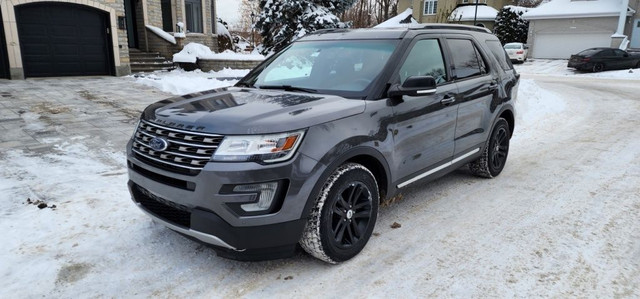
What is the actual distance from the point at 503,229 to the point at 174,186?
2863mm

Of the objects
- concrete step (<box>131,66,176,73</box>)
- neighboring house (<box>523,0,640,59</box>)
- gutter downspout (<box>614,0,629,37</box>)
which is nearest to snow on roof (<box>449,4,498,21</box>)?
neighboring house (<box>523,0,640,59</box>)

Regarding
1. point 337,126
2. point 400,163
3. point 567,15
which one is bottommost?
point 400,163

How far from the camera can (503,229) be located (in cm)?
394

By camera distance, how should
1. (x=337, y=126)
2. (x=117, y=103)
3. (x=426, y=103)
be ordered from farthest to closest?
(x=117, y=103) < (x=426, y=103) < (x=337, y=126)

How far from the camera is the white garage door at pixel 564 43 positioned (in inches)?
1323

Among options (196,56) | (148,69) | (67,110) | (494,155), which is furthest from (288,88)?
(148,69)

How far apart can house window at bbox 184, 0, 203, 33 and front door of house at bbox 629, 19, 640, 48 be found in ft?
106

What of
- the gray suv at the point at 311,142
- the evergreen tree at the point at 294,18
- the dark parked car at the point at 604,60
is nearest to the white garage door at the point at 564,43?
the dark parked car at the point at 604,60

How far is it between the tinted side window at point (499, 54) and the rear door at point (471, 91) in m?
0.34

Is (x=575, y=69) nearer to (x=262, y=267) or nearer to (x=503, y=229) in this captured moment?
(x=503, y=229)

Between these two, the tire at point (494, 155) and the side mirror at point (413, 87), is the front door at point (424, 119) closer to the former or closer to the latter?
the side mirror at point (413, 87)

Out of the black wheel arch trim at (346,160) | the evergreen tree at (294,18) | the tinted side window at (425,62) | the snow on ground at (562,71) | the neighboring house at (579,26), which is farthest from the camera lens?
the neighboring house at (579,26)

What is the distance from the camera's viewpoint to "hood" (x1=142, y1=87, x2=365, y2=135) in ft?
9.31

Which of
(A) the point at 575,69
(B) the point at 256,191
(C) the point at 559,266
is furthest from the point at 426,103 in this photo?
(A) the point at 575,69
